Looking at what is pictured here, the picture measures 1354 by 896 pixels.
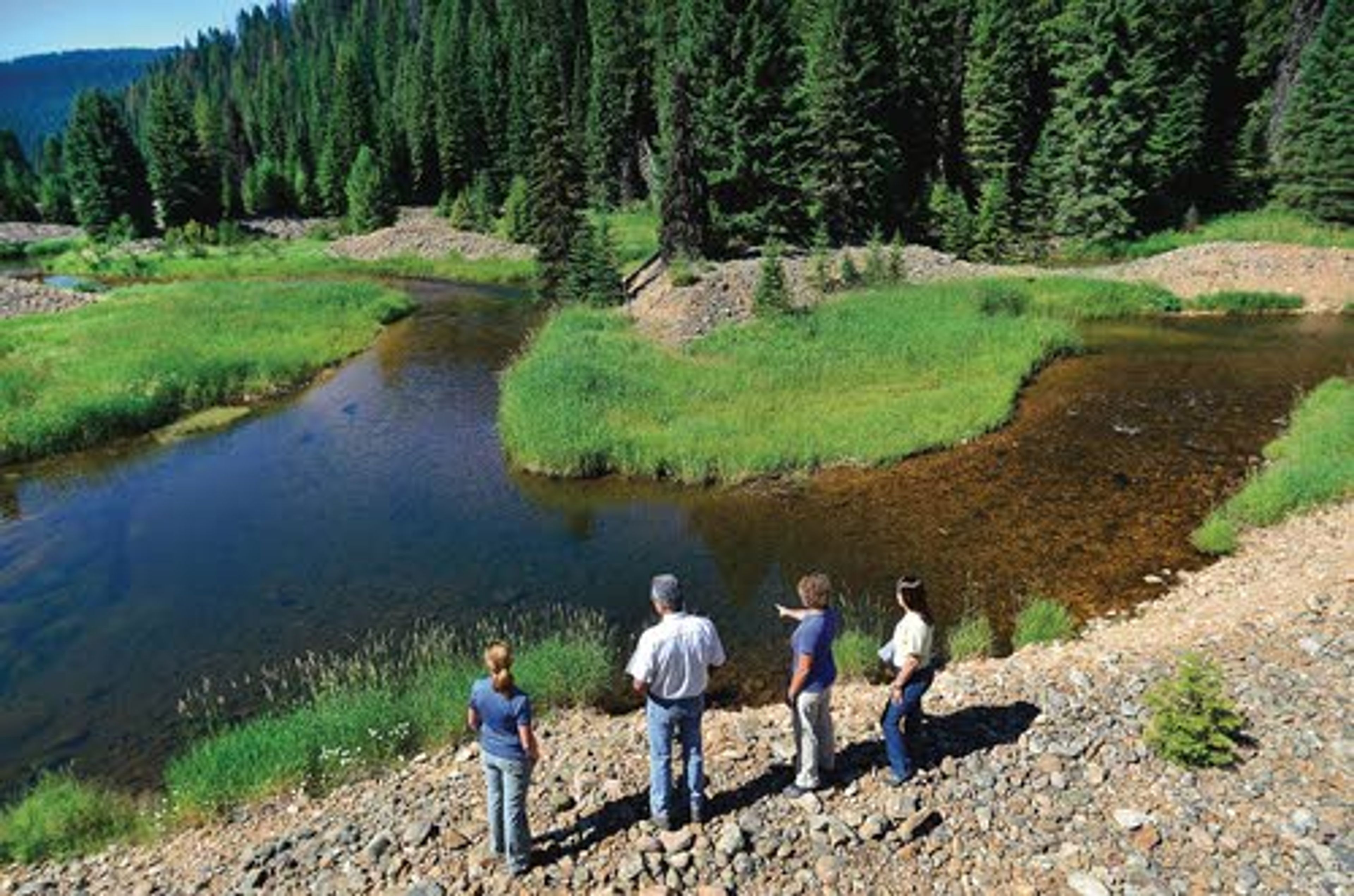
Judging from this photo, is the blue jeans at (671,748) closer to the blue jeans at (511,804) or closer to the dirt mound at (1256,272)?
the blue jeans at (511,804)

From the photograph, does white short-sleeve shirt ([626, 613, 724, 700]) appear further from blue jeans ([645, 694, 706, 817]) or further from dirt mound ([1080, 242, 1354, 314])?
dirt mound ([1080, 242, 1354, 314])

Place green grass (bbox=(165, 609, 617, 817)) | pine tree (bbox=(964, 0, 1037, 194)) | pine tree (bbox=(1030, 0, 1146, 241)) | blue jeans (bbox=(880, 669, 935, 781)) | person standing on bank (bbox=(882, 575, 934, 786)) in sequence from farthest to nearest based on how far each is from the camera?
pine tree (bbox=(964, 0, 1037, 194)) → pine tree (bbox=(1030, 0, 1146, 241)) → green grass (bbox=(165, 609, 617, 817)) → blue jeans (bbox=(880, 669, 935, 781)) → person standing on bank (bbox=(882, 575, 934, 786))

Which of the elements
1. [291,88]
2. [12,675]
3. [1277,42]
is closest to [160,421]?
[12,675]

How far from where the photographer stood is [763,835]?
26.7ft

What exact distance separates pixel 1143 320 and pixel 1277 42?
31.5 meters

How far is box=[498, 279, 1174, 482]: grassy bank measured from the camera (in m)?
22.1

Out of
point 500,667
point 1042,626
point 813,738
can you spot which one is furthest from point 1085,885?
point 1042,626

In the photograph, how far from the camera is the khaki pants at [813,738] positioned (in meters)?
8.30

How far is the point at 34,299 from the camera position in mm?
48594

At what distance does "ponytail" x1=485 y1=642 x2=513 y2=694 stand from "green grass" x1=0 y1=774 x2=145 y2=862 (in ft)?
17.8

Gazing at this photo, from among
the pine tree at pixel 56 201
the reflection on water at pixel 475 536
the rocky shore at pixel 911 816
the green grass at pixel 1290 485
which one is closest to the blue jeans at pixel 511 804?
the rocky shore at pixel 911 816

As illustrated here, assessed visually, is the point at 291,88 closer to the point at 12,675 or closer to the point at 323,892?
the point at 12,675

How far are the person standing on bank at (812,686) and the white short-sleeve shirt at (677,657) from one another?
838 millimetres

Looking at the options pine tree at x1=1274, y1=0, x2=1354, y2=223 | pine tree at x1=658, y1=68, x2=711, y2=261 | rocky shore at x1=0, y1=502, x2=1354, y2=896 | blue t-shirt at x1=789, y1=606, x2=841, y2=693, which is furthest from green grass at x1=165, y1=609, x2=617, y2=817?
pine tree at x1=1274, y1=0, x2=1354, y2=223
